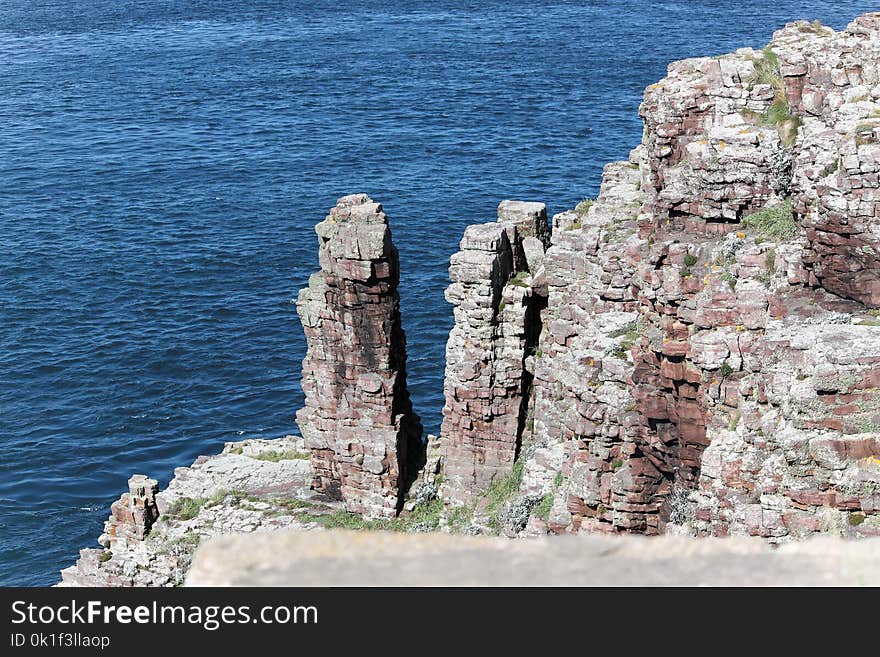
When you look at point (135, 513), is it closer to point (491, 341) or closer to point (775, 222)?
point (491, 341)

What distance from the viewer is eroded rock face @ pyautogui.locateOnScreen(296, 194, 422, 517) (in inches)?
2222

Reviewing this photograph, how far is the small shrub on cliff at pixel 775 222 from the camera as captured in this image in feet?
117

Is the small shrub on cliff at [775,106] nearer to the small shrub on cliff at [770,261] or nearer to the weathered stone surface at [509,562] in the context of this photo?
the small shrub on cliff at [770,261]

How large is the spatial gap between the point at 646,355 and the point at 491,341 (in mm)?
17774

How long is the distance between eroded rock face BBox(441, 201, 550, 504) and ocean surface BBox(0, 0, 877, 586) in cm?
2585

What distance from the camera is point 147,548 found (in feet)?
201

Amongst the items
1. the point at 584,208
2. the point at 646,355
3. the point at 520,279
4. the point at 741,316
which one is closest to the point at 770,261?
the point at 741,316

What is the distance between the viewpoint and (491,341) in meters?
55.8

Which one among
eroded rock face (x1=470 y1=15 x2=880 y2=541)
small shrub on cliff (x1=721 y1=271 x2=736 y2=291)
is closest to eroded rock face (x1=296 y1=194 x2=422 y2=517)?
eroded rock face (x1=470 y1=15 x2=880 y2=541)

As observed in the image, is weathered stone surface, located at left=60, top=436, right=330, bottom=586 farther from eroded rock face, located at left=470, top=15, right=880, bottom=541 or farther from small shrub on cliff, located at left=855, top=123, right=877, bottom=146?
small shrub on cliff, located at left=855, top=123, right=877, bottom=146
